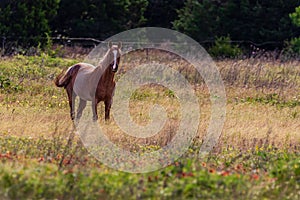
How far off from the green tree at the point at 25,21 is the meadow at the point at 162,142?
24.3ft

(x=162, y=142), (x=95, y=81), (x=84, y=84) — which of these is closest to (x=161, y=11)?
(x=84, y=84)

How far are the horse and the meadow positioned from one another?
0.46 meters

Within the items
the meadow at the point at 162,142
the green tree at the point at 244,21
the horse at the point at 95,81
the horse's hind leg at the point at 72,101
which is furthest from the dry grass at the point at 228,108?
the green tree at the point at 244,21

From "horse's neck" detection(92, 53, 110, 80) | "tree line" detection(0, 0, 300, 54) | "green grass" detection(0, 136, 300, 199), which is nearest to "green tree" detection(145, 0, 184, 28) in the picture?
"tree line" detection(0, 0, 300, 54)

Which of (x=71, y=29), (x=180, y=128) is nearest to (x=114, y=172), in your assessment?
(x=180, y=128)

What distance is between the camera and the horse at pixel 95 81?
14.8 metres

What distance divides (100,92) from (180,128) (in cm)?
236

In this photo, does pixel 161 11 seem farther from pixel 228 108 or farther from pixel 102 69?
pixel 102 69

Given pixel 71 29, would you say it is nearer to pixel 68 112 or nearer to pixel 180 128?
pixel 68 112

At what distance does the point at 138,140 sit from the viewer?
1270 centimetres

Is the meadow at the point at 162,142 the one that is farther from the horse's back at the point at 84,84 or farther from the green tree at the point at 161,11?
the green tree at the point at 161,11

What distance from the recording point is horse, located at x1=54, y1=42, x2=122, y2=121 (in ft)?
48.5

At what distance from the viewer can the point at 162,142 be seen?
12430 millimetres

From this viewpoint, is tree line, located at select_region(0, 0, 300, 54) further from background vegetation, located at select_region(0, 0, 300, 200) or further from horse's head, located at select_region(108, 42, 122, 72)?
horse's head, located at select_region(108, 42, 122, 72)
